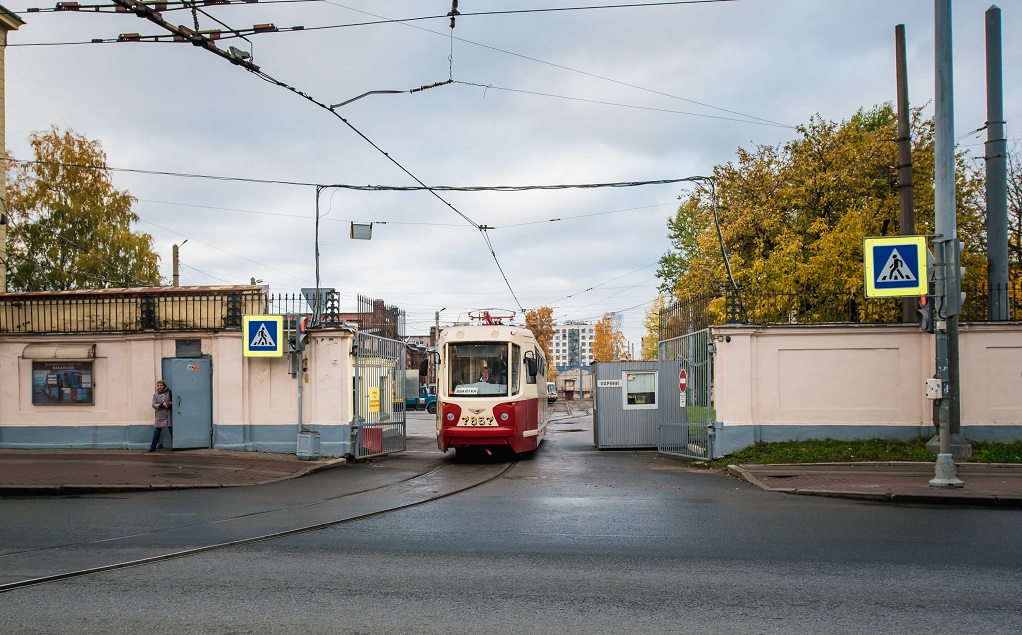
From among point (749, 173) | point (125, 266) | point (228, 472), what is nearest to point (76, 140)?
point (125, 266)

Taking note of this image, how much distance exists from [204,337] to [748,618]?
53.9ft

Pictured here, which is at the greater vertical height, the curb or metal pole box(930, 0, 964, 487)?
metal pole box(930, 0, 964, 487)

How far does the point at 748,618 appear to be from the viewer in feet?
19.1

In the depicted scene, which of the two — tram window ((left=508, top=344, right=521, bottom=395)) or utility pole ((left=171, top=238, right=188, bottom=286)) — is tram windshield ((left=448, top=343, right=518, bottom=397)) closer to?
tram window ((left=508, top=344, right=521, bottom=395))

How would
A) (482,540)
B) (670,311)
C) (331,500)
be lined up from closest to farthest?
(482,540), (331,500), (670,311)

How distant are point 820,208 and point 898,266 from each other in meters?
18.7

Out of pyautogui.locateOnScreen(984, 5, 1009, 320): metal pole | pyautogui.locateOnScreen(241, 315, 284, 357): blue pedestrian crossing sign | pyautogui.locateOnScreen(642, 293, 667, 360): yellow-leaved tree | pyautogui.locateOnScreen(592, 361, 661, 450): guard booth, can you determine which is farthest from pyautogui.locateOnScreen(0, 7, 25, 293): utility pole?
pyautogui.locateOnScreen(642, 293, 667, 360): yellow-leaved tree

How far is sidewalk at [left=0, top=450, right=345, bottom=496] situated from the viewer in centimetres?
1401

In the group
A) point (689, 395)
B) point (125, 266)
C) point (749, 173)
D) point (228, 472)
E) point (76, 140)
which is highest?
point (76, 140)

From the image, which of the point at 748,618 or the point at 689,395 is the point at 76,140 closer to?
the point at 689,395

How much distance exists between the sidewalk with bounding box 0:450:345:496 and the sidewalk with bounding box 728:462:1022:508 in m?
9.57

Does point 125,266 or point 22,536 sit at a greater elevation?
point 125,266

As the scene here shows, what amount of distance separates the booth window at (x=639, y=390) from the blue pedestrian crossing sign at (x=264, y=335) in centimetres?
972

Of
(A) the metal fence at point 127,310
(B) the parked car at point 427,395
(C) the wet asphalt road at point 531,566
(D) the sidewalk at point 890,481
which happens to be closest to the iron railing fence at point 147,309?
(A) the metal fence at point 127,310
